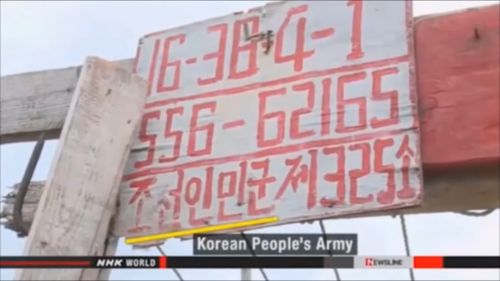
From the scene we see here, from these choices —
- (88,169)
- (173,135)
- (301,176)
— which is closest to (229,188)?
(301,176)

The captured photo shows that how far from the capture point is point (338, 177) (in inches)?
157

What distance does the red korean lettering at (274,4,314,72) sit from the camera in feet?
14.2

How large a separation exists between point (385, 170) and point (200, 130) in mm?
1020

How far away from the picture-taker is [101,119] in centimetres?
430

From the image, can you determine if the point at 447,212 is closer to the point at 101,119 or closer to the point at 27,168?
the point at 101,119

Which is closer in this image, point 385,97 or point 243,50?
point 385,97

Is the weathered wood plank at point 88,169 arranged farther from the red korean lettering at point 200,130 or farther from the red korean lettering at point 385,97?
the red korean lettering at point 385,97

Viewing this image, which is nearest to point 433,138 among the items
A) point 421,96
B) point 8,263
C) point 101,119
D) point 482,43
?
point 421,96

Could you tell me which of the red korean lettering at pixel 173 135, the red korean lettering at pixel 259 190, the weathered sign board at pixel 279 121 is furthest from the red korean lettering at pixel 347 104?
the red korean lettering at pixel 173 135

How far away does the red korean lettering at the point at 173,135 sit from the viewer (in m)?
4.41

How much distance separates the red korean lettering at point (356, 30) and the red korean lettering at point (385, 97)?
0.16 metres

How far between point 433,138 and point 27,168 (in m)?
2.12

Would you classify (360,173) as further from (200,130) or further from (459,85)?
(200,130)
